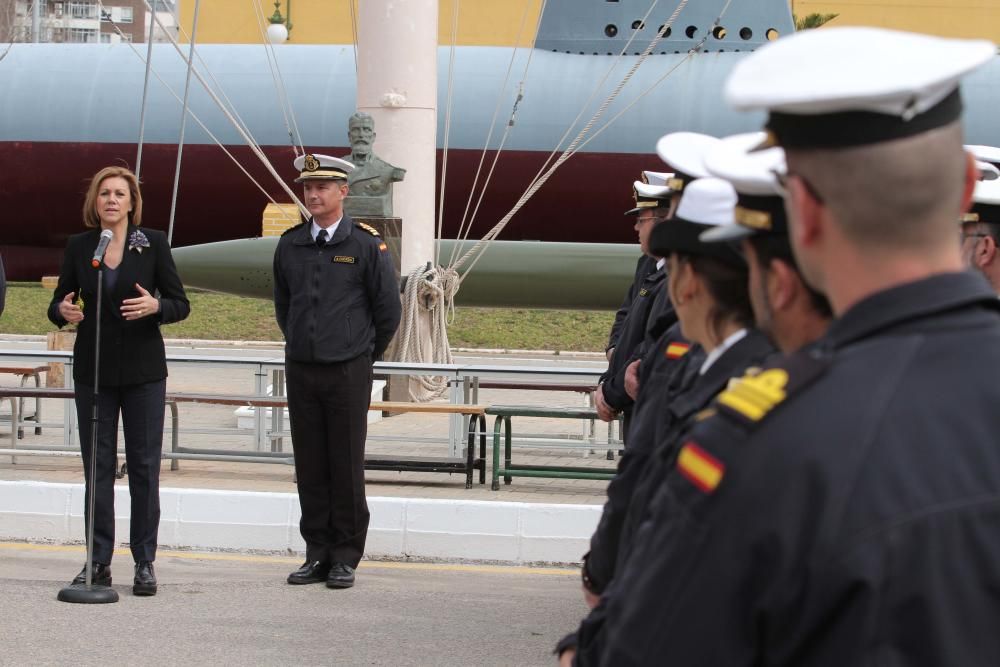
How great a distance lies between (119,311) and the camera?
19.6 feet

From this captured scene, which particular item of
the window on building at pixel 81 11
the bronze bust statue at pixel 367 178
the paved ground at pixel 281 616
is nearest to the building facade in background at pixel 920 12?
the bronze bust statue at pixel 367 178

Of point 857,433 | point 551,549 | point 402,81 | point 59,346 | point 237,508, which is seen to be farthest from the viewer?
point 59,346

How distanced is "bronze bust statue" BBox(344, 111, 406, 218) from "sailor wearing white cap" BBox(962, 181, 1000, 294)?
7.30m

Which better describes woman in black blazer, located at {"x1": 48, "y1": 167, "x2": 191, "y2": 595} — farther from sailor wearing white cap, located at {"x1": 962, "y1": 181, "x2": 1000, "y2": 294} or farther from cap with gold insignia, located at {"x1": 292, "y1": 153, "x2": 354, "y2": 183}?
sailor wearing white cap, located at {"x1": 962, "y1": 181, "x2": 1000, "y2": 294}

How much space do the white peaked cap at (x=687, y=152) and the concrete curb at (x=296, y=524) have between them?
429 centimetres

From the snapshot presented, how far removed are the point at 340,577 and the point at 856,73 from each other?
17.2 feet

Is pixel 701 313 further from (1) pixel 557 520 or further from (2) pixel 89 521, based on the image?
(1) pixel 557 520

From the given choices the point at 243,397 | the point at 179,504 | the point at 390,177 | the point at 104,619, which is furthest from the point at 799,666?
the point at 390,177

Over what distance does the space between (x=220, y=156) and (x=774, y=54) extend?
68.3ft

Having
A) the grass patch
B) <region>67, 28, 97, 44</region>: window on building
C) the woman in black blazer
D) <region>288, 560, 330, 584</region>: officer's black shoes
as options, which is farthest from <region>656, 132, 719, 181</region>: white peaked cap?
<region>67, 28, 97, 44</region>: window on building

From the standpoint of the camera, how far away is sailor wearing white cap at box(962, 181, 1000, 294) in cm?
399

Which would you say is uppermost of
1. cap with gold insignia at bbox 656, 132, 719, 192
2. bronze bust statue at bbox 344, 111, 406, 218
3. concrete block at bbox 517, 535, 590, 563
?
bronze bust statue at bbox 344, 111, 406, 218

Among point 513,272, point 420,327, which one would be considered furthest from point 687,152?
point 513,272

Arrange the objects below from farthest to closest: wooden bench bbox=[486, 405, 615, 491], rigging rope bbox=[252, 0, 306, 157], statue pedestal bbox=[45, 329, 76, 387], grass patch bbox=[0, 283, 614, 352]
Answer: grass patch bbox=[0, 283, 614, 352] < rigging rope bbox=[252, 0, 306, 157] < statue pedestal bbox=[45, 329, 76, 387] < wooden bench bbox=[486, 405, 615, 491]
